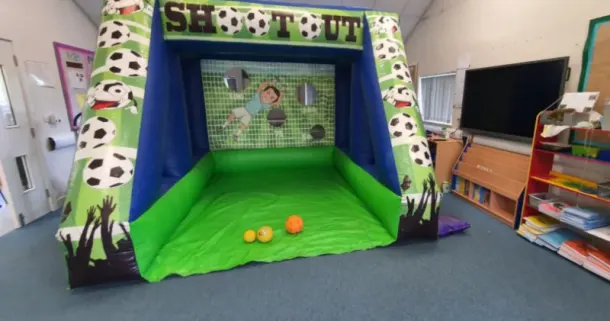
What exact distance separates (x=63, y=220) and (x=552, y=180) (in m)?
3.43

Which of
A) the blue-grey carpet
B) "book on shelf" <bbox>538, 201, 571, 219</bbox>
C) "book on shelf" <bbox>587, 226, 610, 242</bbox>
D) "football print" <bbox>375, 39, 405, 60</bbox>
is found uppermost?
"football print" <bbox>375, 39, 405, 60</bbox>

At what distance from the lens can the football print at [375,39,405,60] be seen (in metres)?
2.30

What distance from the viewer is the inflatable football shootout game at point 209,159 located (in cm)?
164

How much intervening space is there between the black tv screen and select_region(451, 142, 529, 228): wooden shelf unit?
25cm

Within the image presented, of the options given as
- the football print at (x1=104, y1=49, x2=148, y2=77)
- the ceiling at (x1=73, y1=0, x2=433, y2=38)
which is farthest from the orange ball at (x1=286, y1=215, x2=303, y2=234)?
the ceiling at (x1=73, y1=0, x2=433, y2=38)

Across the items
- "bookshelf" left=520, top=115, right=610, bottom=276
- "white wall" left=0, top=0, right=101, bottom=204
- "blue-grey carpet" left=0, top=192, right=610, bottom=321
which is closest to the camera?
"blue-grey carpet" left=0, top=192, right=610, bottom=321

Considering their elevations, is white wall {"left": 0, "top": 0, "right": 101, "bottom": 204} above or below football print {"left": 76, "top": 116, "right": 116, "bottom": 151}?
above

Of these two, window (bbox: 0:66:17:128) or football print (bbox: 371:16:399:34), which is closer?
football print (bbox: 371:16:399:34)

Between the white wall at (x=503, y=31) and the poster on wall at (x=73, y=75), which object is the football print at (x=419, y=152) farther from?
the poster on wall at (x=73, y=75)

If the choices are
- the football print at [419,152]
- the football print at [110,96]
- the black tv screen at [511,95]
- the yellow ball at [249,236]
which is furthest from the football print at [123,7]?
the black tv screen at [511,95]

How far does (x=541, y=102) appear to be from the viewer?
7.86 ft

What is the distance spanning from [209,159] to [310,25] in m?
2.03

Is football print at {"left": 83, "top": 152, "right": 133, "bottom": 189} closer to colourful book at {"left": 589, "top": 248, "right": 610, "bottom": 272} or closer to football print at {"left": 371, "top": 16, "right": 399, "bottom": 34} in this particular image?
football print at {"left": 371, "top": 16, "right": 399, "bottom": 34}

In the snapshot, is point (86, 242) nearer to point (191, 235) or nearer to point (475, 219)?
point (191, 235)
